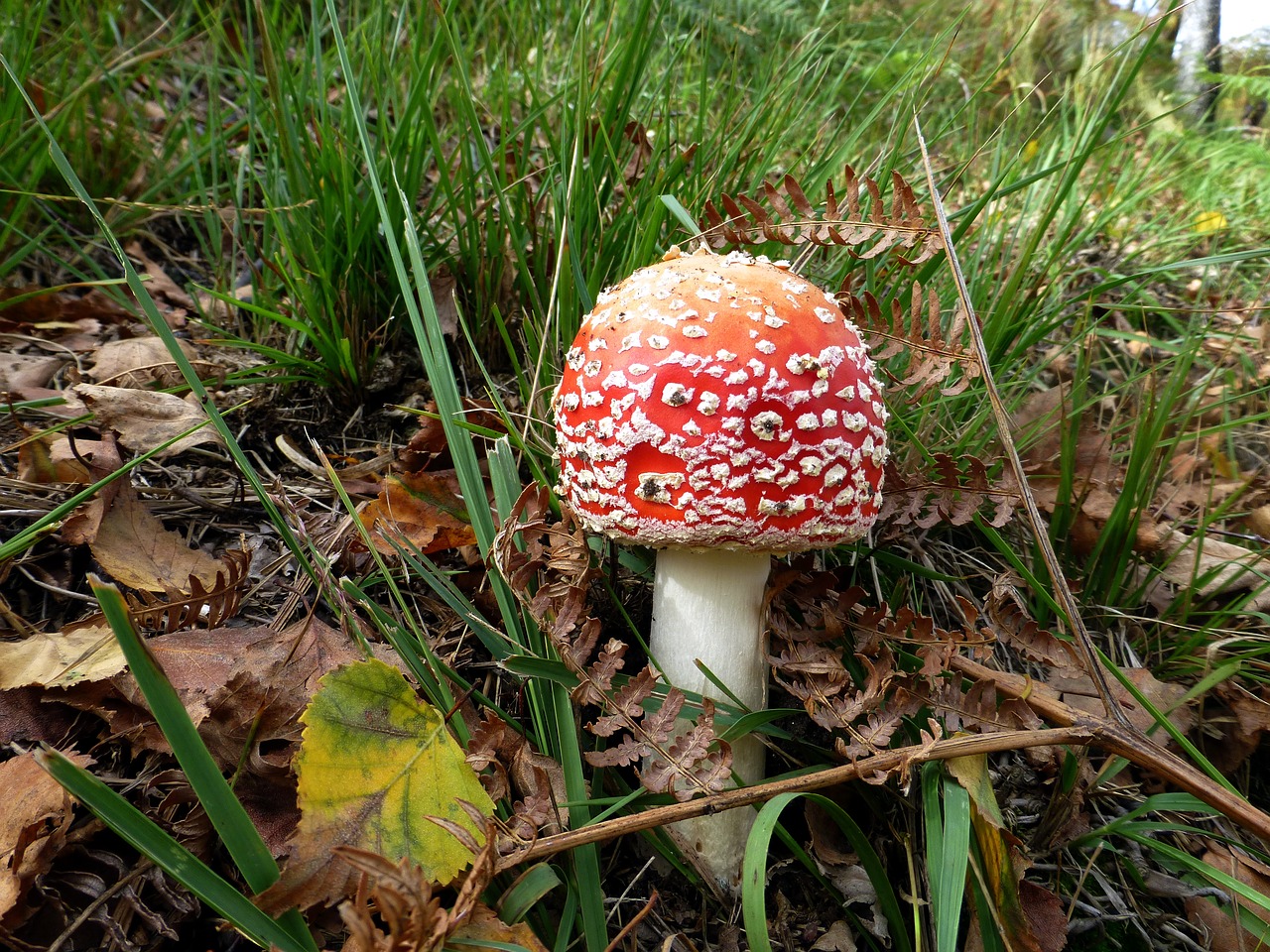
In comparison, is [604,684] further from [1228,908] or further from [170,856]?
[1228,908]

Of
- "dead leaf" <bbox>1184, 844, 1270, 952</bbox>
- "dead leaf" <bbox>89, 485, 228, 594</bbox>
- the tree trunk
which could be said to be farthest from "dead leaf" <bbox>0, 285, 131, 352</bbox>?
the tree trunk

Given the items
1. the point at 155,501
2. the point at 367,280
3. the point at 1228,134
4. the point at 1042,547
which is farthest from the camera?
the point at 1228,134

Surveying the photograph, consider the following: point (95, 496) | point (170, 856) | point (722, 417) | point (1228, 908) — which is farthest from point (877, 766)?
point (95, 496)

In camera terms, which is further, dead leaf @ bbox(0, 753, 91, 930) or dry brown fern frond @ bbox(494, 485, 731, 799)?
dry brown fern frond @ bbox(494, 485, 731, 799)

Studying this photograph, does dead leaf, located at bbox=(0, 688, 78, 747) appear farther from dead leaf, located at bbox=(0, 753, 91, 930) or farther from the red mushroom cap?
the red mushroom cap

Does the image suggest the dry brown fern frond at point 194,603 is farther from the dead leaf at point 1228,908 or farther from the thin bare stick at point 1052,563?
the dead leaf at point 1228,908

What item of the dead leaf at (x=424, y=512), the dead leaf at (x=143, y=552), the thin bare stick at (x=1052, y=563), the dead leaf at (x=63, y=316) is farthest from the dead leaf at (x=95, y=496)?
the thin bare stick at (x=1052, y=563)

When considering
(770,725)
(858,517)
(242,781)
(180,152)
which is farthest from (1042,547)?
(180,152)

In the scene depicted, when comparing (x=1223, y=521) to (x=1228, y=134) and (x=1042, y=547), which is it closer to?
(x=1042, y=547)
